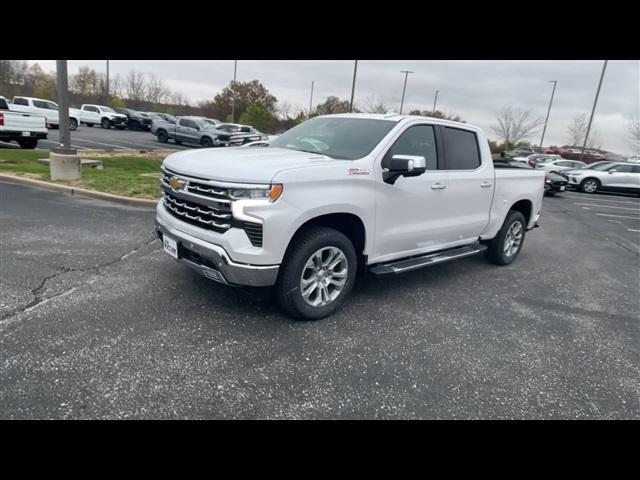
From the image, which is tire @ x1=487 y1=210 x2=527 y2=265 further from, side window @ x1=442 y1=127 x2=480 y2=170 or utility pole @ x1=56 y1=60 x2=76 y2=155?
utility pole @ x1=56 y1=60 x2=76 y2=155

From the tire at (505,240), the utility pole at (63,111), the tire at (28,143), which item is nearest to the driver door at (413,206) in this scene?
the tire at (505,240)

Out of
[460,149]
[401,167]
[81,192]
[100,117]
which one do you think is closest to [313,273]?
[401,167]

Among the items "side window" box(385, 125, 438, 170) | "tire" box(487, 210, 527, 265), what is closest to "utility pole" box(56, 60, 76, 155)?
"side window" box(385, 125, 438, 170)

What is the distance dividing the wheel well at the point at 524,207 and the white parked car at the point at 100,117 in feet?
107

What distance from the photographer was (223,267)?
10.4ft

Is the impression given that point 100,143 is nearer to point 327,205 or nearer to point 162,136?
point 162,136

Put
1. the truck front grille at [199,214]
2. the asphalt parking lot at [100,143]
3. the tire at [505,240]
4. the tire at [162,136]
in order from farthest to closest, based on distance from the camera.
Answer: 1. the tire at [162,136]
2. the asphalt parking lot at [100,143]
3. the tire at [505,240]
4. the truck front grille at [199,214]

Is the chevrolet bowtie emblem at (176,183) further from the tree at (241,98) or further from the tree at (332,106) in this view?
the tree at (241,98)

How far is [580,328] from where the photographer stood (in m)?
4.09

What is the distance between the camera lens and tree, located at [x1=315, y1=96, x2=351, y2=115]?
142 ft

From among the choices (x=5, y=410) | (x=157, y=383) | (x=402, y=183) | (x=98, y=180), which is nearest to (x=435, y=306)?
(x=402, y=183)

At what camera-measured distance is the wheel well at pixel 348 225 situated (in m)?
3.61

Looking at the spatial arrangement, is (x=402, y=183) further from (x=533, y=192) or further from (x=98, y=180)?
(x=98, y=180)
